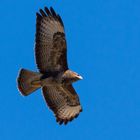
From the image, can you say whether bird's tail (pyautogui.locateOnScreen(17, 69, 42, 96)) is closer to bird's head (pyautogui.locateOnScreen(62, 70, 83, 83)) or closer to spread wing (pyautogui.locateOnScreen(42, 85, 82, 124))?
bird's head (pyautogui.locateOnScreen(62, 70, 83, 83))

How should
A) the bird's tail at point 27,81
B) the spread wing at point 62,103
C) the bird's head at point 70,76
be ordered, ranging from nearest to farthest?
the bird's tail at point 27,81
the bird's head at point 70,76
the spread wing at point 62,103

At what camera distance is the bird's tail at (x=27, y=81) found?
16250 mm

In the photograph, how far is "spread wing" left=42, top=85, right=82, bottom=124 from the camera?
56.7ft

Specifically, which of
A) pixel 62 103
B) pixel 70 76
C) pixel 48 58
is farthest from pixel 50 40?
pixel 62 103

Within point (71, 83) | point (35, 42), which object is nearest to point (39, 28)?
point (35, 42)

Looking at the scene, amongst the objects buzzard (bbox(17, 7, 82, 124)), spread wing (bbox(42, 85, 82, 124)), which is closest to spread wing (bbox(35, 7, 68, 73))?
buzzard (bbox(17, 7, 82, 124))

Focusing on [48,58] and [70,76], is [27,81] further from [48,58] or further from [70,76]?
[70,76]

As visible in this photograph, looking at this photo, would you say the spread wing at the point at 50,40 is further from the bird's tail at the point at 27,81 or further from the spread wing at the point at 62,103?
the spread wing at the point at 62,103

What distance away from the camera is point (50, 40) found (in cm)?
1652

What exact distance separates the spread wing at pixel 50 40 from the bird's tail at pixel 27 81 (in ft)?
0.78

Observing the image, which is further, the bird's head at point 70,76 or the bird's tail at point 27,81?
the bird's head at point 70,76

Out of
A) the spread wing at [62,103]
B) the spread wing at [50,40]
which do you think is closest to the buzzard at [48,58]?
the spread wing at [50,40]

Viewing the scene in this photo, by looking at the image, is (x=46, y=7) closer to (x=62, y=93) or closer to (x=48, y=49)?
(x=48, y=49)

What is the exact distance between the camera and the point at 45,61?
16.5 metres
